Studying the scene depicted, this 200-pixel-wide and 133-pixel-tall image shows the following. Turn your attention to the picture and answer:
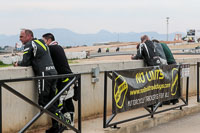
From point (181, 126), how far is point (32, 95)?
344 cm

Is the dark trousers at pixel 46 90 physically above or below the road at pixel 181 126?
above

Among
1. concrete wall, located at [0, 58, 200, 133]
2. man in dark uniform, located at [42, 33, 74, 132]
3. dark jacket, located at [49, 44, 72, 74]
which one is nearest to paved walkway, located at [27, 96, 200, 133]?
concrete wall, located at [0, 58, 200, 133]

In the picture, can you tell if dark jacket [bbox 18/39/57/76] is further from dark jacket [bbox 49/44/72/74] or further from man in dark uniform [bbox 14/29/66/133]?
dark jacket [bbox 49/44/72/74]

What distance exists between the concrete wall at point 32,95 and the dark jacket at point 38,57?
0.59 feet

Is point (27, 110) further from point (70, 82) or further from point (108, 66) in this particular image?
point (108, 66)

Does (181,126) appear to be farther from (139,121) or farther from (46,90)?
(46,90)

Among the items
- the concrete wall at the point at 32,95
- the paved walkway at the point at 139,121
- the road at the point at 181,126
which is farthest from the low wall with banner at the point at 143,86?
the concrete wall at the point at 32,95

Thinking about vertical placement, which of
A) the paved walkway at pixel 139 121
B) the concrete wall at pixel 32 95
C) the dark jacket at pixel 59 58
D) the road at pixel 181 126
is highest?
the dark jacket at pixel 59 58

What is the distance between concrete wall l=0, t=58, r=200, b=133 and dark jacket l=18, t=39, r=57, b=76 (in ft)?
0.59

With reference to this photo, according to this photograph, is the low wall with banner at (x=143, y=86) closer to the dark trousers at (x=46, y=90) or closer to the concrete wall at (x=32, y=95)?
the concrete wall at (x=32, y=95)

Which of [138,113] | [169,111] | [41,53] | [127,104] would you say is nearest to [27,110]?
[41,53]

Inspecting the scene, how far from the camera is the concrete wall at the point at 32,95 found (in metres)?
6.11

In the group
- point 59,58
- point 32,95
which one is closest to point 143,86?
point 59,58

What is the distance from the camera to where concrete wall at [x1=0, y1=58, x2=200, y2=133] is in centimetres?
611
